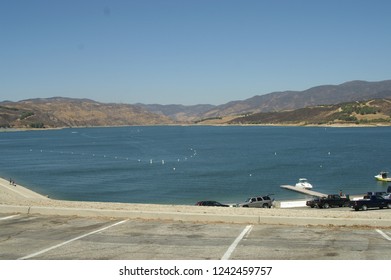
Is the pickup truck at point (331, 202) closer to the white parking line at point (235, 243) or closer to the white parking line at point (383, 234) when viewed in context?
the white parking line at point (383, 234)

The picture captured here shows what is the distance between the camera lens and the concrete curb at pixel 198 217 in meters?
17.6

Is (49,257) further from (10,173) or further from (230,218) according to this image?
(10,173)

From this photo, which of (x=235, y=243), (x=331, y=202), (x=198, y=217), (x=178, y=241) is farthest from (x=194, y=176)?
(x=235, y=243)

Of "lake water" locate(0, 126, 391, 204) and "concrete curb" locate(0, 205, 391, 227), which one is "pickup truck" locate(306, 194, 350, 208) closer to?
"lake water" locate(0, 126, 391, 204)

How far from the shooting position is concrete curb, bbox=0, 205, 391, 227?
17.6 metres

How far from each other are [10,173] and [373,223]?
3555 inches

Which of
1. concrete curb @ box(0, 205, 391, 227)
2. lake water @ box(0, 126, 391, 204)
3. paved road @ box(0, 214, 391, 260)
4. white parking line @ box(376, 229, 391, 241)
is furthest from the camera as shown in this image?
lake water @ box(0, 126, 391, 204)

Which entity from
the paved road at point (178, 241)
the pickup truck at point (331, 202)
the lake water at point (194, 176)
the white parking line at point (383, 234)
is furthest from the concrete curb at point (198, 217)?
the lake water at point (194, 176)

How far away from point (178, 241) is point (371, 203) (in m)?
26.5

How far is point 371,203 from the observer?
37.4 metres

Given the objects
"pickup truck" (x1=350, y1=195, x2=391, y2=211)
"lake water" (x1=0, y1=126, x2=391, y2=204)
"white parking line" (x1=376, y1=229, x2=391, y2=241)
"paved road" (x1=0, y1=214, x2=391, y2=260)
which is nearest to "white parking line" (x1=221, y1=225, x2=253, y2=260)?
"paved road" (x1=0, y1=214, x2=391, y2=260)

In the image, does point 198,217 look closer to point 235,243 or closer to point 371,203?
point 235,243

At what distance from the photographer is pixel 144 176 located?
87.3m

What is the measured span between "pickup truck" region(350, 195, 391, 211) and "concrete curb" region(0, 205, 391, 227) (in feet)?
67.0
